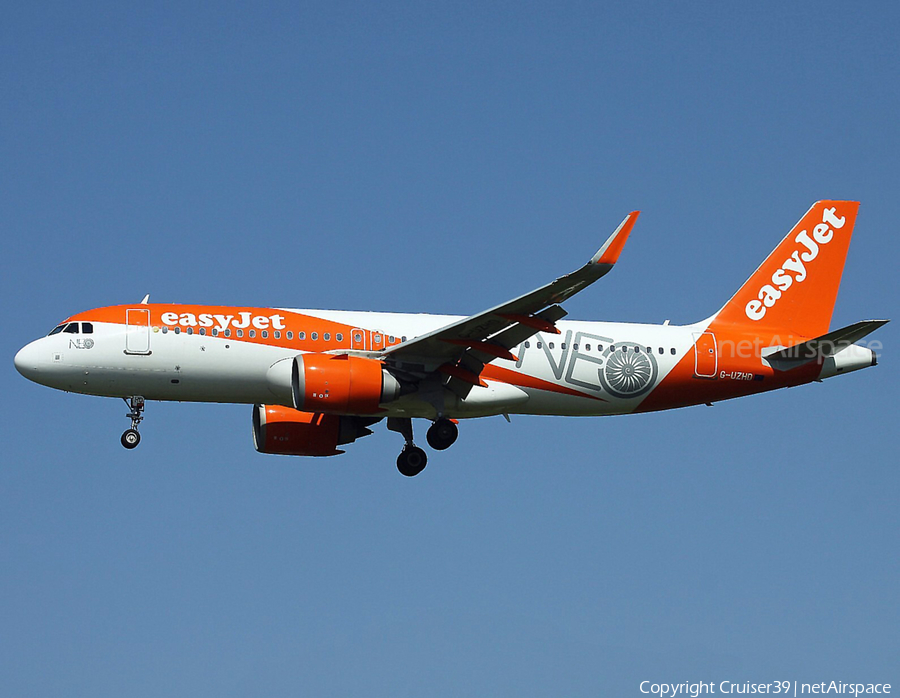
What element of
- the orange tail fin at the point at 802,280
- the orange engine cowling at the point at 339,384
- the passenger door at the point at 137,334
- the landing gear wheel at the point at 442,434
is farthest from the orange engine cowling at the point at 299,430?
the orange tail fin at the point at 802,280

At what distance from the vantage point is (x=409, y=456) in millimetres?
37656

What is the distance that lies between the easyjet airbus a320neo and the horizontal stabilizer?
0.15 feet

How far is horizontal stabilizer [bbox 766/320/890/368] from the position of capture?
3606 centimetres

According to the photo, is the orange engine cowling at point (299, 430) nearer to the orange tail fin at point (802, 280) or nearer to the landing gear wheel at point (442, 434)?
the landing gear wheel at point (442, 434)

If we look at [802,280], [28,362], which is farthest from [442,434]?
[802,280]

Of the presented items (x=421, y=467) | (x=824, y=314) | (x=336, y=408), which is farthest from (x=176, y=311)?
(x=824, y=314)

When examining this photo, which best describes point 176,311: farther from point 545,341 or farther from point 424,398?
point 545,341

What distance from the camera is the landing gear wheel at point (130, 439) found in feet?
115

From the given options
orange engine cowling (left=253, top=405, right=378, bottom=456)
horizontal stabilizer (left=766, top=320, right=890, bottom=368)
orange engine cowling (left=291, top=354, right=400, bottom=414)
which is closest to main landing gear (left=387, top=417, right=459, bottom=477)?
orange engine cowling (left=253, top=405, right=378, bottom=456)

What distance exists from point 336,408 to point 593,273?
26.2ft

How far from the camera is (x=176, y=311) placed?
35031mm

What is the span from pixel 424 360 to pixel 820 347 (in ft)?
37.6

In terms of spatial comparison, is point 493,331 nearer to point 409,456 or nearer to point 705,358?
point 409,456

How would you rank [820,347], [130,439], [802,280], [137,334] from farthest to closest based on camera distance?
[802,280]
[820,347]
[130,439]
[137,334]
